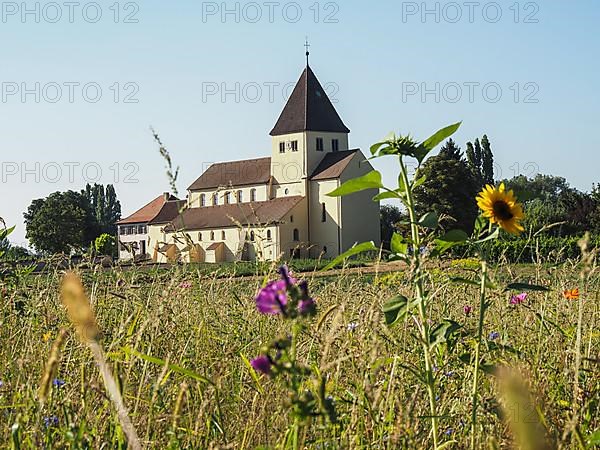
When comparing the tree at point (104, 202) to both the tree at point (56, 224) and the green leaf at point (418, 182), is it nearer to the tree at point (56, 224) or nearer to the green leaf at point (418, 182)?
the tree at point (56, 224)

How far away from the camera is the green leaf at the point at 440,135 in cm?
243

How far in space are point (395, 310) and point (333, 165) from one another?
68.1 metres

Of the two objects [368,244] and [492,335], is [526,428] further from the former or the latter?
[492,335]

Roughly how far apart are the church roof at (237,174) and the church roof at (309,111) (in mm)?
3891

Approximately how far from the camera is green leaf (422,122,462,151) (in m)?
2.43

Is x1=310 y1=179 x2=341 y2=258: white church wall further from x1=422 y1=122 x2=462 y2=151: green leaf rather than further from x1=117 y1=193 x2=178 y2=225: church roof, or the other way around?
x1=422 y1=122 x2=462 y2=151: green leaf

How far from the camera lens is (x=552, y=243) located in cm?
3138

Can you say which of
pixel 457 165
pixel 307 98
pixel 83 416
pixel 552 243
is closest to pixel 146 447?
pixel 83 416

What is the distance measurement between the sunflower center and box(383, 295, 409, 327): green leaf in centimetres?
39

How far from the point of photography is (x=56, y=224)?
81.7 m

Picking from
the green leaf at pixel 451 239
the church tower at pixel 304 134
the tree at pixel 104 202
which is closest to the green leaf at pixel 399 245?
the green leaf at pixel 451 239

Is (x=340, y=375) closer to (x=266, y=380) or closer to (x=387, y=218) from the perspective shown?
(x=266, y=380)

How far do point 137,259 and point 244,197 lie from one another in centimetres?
7127

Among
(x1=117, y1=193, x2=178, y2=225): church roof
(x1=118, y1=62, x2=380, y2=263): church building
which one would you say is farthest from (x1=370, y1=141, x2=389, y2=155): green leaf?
(x1=117, y1=193, x2=178, y2=225): church roof
